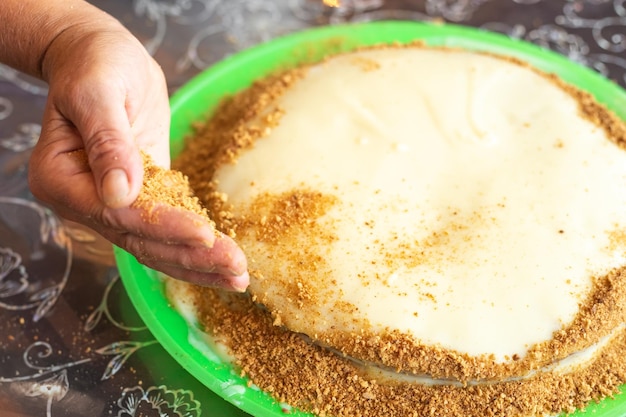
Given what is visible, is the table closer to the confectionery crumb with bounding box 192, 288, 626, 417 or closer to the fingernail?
the confectionery crumb with bounding box 192, 288, 626, 417

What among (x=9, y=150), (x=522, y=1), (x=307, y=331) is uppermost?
(x=522, y=1)

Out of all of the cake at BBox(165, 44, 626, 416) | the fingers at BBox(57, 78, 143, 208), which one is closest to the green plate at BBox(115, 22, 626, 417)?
the cake at BBox(165, 44, 626, 416)

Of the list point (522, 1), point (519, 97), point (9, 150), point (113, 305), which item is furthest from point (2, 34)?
point (522, 1)

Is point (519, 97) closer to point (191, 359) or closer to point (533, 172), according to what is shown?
point (533, 172)

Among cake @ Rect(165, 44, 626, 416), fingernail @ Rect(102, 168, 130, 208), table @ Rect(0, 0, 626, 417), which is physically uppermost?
fingernail @ Rect(102, 168, 130, 208)

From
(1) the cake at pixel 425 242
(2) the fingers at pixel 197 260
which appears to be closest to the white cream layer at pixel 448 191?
(1) the cake at pixel 425 242

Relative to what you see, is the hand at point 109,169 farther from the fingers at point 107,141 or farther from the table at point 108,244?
the table at point 108,244

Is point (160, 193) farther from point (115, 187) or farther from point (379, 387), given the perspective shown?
point (379, 387)
